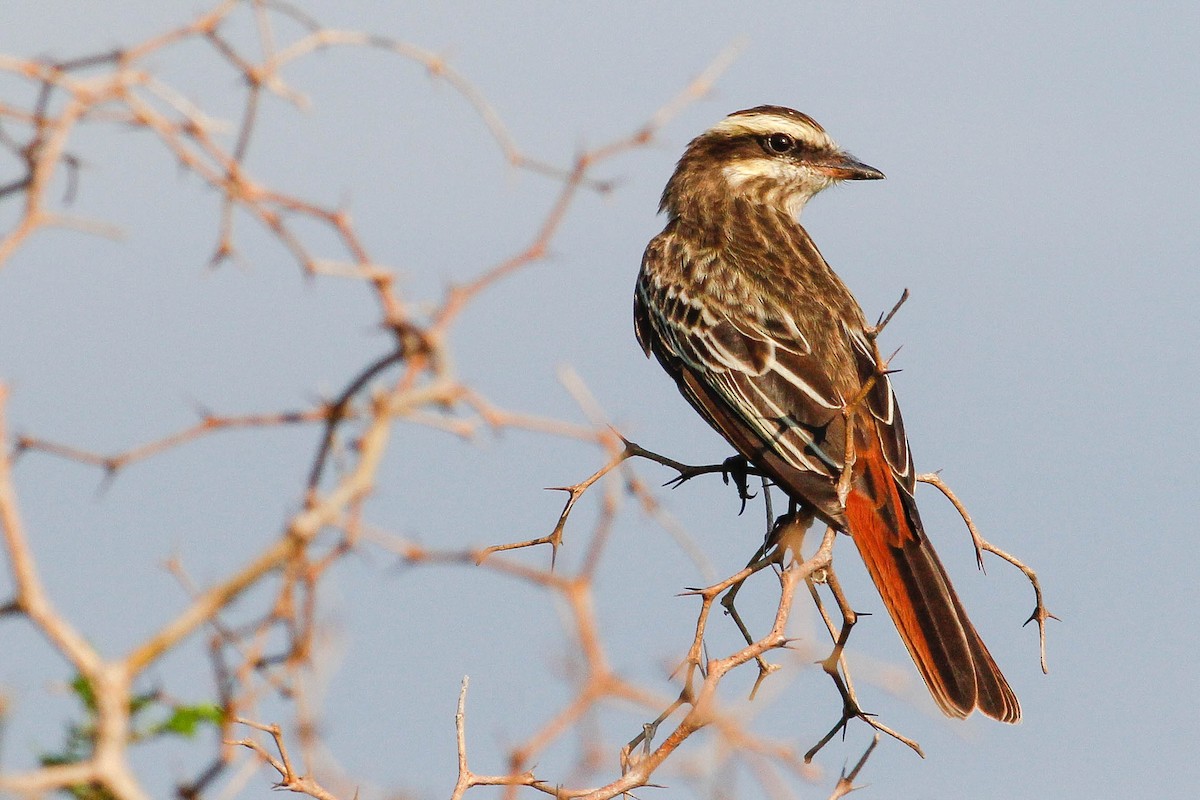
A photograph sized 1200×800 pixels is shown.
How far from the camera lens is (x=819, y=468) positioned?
5.28 m

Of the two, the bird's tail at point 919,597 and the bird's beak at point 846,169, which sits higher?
the bird's beak at point 846,169

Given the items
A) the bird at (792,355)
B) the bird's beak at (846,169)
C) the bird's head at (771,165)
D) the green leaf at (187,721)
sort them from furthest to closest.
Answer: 1. the bird's head at (771,165)
2. the bird's beak at (846,169)
3. the bird at (792,355)
4. the green leaf at (187,721)

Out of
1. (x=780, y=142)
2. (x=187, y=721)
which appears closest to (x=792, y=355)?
(x=780, y=142)

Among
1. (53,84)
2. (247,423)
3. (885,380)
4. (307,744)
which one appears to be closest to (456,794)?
(307,744)

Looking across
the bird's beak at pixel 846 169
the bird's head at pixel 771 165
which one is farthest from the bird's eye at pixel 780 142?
the bird's beak at pixel 846 169

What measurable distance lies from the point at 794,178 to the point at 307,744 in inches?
199

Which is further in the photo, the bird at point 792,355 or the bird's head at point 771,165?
the bird's head at point 771,165

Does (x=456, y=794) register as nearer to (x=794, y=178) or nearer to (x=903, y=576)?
(x=903, y=576)

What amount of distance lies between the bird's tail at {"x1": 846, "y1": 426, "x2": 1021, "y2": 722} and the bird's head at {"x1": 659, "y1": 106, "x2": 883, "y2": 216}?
2.18 m

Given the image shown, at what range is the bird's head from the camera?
23.7 ft

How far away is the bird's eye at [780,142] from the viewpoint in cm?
726

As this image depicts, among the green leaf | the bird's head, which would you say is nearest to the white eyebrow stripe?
the bird's head

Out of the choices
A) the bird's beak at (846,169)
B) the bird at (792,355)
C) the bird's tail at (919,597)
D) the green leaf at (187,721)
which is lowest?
the green leaf at (187,721)

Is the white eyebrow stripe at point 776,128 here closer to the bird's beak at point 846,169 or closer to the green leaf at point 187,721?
the bird's beak at point 846,169
